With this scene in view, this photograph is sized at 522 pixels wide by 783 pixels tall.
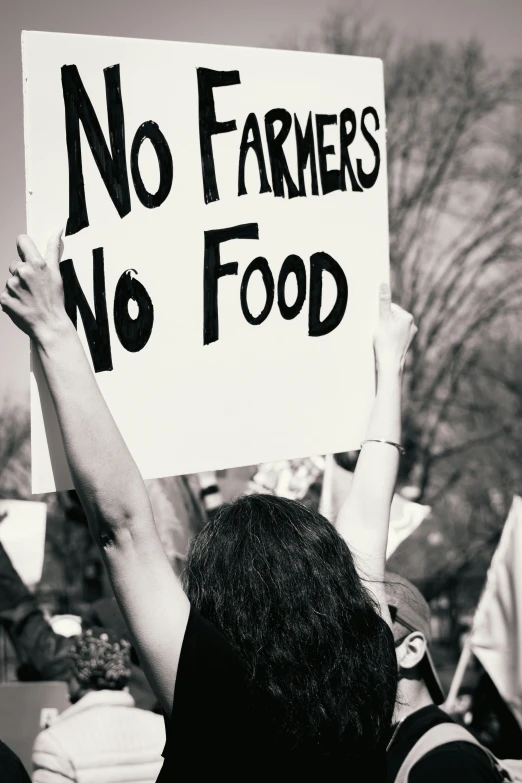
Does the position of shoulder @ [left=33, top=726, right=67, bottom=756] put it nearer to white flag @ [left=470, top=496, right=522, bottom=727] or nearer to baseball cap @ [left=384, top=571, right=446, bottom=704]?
baseball cap @ [left=384, top=571, right=446, bottom=704]

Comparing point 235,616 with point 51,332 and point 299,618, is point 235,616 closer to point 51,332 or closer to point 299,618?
point 299,618

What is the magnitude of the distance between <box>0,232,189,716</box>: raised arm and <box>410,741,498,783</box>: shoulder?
31.5 inches

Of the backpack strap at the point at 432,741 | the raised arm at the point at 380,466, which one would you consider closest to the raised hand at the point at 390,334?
the raised arm at the point at 380,466

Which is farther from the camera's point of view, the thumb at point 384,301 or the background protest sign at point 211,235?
the thumb at point 384,301

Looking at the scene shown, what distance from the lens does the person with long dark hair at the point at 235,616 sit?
44.4 inches

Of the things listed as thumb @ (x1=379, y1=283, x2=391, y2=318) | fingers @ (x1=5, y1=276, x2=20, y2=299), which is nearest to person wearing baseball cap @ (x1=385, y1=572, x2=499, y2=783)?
thumb @ (x1=379, y1=283, x2=391, y2=318)

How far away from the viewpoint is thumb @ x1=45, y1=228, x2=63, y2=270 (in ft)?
4.61

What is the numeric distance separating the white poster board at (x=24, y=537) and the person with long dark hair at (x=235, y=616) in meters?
3.03

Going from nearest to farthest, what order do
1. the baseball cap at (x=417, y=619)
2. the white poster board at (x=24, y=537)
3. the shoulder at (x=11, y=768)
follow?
A: the shoulder at (x=11, y=768), the baseball cap at (x=417, y=619), the white poster board at (x=24, y=537)

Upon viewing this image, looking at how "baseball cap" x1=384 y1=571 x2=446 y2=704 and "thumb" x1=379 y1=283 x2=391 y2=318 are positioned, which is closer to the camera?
"thumb" x1=379 y1=283 x2=391 y2=318

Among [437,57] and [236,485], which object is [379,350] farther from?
[437,57]

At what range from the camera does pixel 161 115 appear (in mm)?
1643

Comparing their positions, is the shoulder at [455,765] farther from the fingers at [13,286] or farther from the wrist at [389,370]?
the fingers at [13,286]

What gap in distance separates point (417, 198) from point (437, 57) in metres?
1.40
